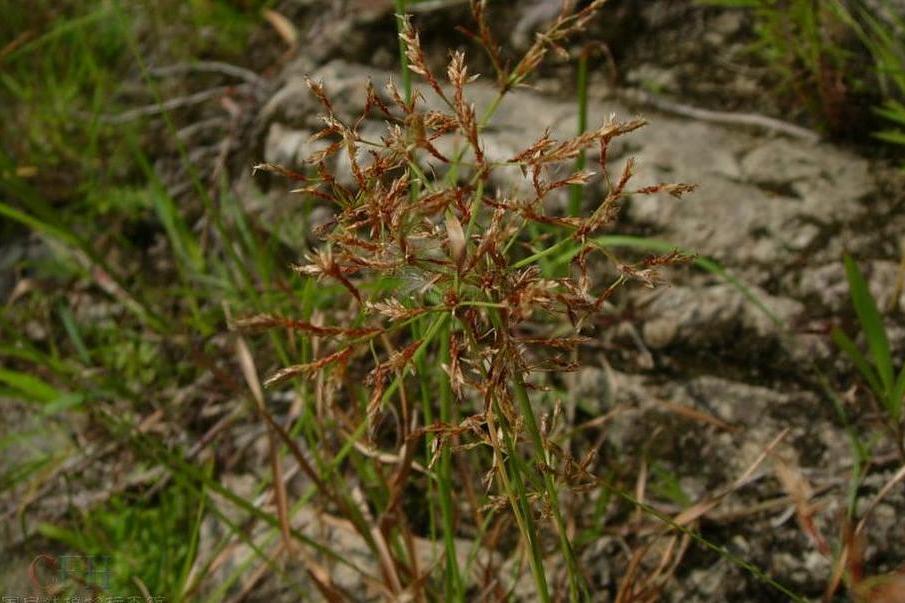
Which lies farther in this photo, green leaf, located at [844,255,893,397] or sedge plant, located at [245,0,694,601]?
green leaf, located at [844,255,893,397]

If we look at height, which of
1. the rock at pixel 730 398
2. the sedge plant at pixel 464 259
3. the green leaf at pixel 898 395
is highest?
the sedge plant at pixel 464 259

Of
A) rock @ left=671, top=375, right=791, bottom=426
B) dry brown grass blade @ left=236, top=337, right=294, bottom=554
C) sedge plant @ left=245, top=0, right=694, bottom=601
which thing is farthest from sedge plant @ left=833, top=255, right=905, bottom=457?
dry brown grass blade @ left=236, top=337, right=294, bottom=554

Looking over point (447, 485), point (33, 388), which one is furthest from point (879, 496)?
point (33, 388)

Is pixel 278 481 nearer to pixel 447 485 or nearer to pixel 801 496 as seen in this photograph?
pixel 447 485

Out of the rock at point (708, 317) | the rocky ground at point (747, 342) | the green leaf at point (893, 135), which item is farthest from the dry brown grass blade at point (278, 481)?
the green leaf at point (893, 135)

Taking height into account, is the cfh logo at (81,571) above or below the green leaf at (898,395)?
below

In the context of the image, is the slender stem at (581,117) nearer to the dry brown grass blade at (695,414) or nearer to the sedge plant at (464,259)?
the dry brown grass blade at (695,414)

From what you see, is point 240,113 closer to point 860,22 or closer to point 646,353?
point 646,353

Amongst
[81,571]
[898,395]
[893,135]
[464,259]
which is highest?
[464,259]

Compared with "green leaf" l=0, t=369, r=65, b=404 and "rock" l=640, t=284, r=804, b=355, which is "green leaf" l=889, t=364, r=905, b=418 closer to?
"rock" l=640, t=284, r=804, b=355
